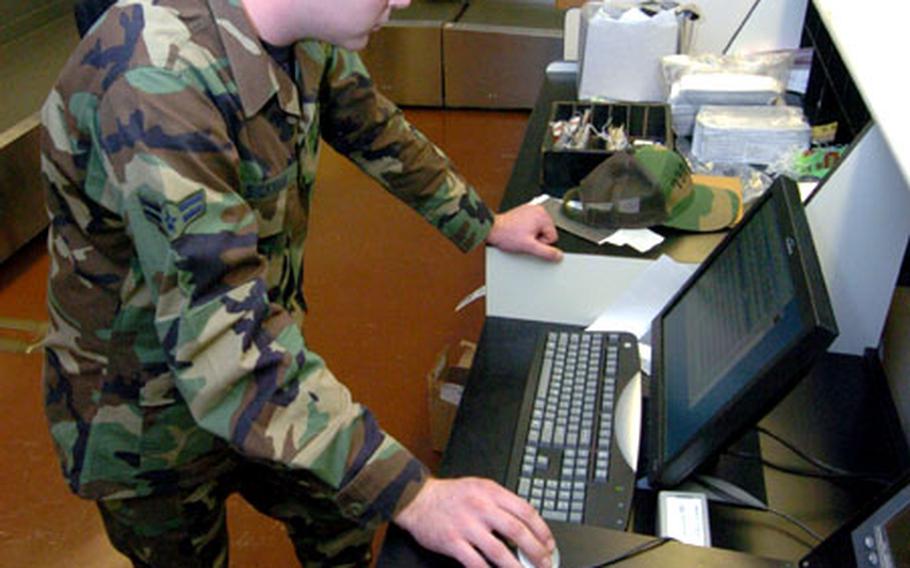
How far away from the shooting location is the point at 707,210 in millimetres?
1434

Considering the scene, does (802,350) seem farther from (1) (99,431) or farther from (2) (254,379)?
(1) (99,431)

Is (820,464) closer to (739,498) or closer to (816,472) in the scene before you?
(816,472)

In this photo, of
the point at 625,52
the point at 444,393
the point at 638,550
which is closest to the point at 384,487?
the point at 638,550

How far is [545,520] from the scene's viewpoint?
3.05 feet

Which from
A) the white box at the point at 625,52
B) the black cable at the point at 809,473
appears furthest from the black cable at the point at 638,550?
the white box at the point at 625,52

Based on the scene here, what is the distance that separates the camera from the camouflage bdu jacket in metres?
0.83

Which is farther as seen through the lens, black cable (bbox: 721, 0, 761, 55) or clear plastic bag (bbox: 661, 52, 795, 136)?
black cable (bbox: 721, 0, 761, 55)

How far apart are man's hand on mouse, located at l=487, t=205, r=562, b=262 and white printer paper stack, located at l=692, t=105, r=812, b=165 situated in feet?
1.59

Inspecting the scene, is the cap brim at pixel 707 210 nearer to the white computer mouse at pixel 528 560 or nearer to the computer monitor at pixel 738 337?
the computer monitor at pixel 738 337

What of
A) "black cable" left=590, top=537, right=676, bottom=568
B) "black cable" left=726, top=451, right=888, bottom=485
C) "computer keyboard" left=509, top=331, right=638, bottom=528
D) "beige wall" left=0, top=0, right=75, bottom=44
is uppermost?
"black cable" left=590, top=537, right=676, bottom=568

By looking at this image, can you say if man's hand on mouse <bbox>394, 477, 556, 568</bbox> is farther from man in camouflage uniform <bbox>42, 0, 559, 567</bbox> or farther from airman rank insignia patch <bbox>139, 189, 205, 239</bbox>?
airman rank insignia patch <bbox>139, 189, 205, 239</bbox>

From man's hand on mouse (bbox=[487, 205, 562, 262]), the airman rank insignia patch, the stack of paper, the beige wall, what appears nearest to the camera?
the airman rank insignia patch

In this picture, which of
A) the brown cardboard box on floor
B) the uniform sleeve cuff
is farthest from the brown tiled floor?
the uniform sleeve cuff

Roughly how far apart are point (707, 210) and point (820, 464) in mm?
511
